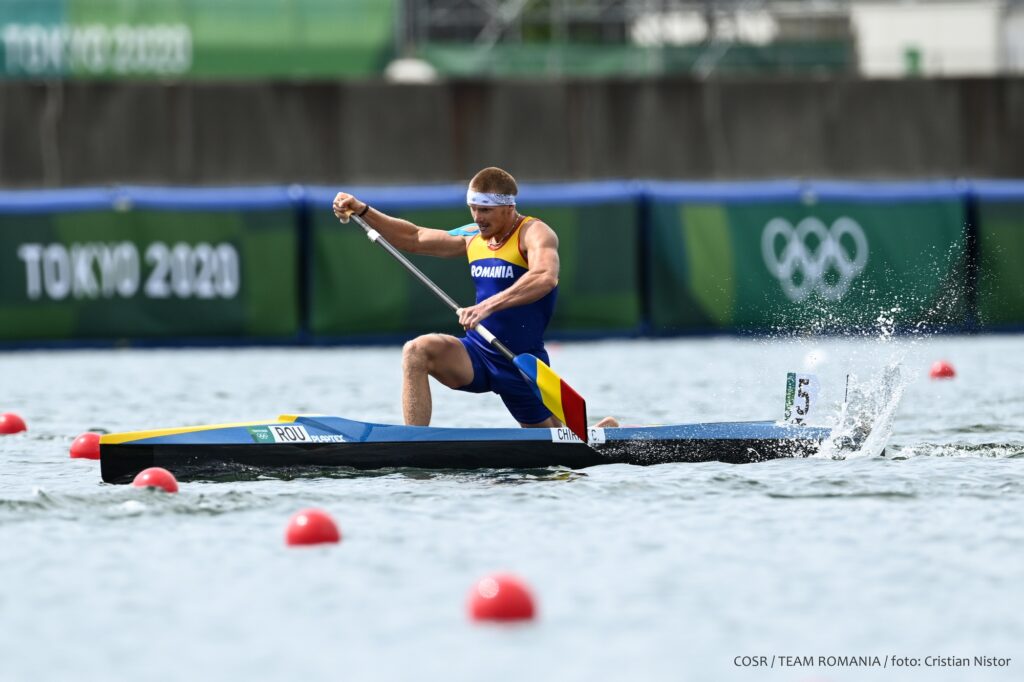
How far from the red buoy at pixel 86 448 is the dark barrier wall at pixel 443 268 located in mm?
8355

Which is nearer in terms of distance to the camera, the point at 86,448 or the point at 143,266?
the point at 86,448

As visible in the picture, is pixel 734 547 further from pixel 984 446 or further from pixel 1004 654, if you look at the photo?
pixel 984 446

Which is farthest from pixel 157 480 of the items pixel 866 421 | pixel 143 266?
pixel 143 266

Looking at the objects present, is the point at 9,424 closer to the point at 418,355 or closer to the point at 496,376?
the point at 418,355

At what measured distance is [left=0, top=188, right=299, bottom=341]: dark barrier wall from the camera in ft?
59.5

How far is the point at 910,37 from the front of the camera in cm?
2970

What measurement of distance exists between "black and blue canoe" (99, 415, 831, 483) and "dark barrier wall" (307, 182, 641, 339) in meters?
9.15

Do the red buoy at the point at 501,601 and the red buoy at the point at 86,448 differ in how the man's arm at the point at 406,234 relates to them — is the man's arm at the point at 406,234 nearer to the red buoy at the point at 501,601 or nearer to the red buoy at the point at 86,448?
the red buoy at the point at 86,448

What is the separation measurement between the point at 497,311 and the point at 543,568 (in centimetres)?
315

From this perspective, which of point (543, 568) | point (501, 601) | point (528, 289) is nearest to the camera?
point (501, 601)

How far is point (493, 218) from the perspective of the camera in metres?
9.52

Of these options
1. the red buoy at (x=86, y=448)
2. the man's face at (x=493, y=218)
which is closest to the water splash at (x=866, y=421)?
the man's face at (x=493, y=218)

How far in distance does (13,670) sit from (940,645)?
104 inches

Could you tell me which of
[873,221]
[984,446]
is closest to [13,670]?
[984,446]
